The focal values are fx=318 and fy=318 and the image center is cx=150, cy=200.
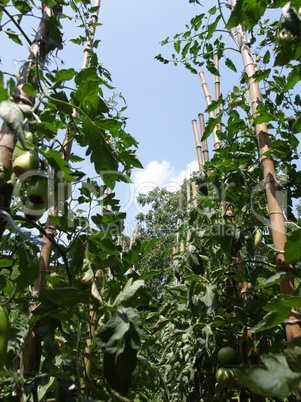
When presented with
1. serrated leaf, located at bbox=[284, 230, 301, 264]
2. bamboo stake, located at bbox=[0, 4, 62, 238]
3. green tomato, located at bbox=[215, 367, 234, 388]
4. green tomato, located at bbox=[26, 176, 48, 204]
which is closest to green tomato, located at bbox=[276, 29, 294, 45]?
serrated leaf, located at bbox=[284, 230, 301, 264]

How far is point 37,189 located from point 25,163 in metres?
0.06

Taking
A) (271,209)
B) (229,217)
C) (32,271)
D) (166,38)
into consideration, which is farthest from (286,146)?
(166,38)

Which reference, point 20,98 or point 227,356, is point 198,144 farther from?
point 20,98

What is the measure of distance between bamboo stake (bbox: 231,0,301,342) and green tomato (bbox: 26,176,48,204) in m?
0.60

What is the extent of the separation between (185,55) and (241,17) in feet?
2.38

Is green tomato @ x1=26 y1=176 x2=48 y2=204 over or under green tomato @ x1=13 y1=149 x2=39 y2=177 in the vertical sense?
under

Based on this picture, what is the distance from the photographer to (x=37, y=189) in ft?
2.18

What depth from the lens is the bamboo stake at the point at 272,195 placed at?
0.78m

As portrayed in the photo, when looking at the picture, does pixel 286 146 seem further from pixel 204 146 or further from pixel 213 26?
pixel 204 146

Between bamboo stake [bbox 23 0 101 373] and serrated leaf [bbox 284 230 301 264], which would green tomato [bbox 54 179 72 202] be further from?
serrated leaf [bbox 284 230 301 264]

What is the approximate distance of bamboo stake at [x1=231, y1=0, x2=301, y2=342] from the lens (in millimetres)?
782

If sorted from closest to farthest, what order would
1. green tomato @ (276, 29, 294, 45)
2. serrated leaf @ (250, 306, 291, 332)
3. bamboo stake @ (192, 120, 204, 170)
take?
serrated leaf @ (250, 306, 291, 332), green tomato @ (276, 29, 294, 45), bamboo stake @ (192, 120, 204, 170)

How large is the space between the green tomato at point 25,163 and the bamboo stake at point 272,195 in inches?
25.0

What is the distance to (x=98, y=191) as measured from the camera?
3.36ft
